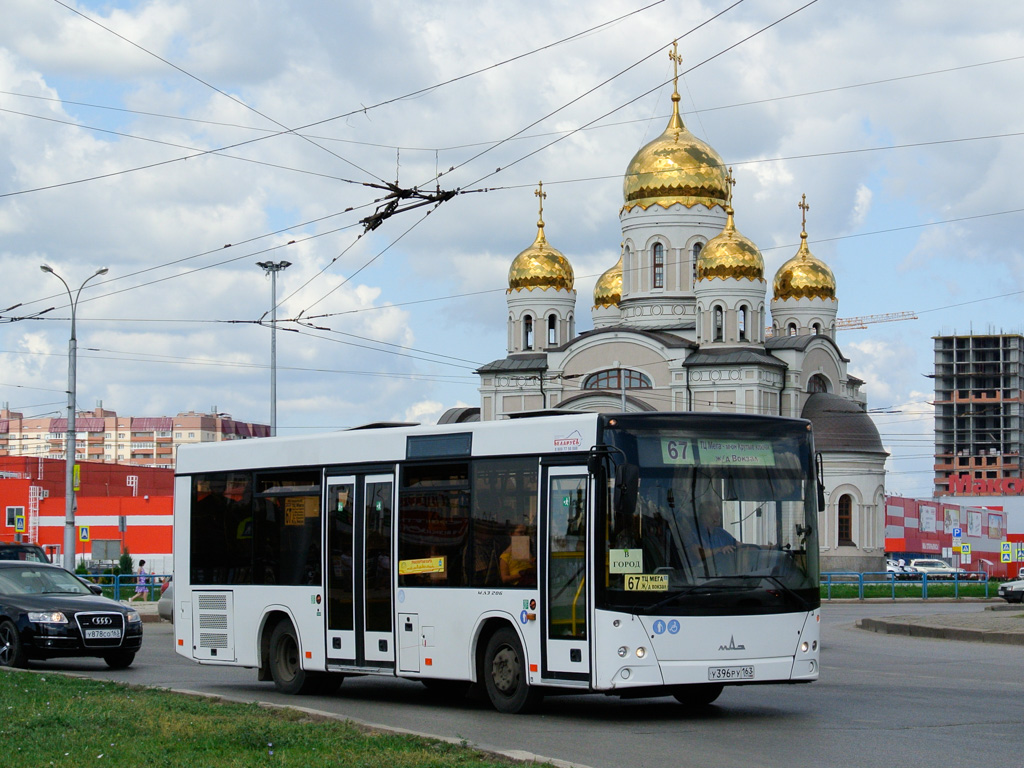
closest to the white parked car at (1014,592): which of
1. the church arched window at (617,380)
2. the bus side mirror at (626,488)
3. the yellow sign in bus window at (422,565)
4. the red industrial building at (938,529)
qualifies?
the church arched window at (617,380)

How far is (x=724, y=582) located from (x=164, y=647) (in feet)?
43.7

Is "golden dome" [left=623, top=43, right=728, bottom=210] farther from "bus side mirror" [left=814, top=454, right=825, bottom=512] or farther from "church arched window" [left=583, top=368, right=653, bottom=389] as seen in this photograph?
"bus side mirror" [left=814, top=454, right=825, bottom=512]

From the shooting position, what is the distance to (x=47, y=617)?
57.4 ft

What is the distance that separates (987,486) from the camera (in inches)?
5989

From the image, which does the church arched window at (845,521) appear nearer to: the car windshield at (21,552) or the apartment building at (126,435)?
the car windshield at (21,552)

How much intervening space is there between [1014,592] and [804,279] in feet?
115

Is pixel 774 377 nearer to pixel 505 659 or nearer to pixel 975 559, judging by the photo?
pixel 975 559

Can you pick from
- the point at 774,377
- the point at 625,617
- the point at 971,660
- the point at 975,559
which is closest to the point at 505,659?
the point at 625,617

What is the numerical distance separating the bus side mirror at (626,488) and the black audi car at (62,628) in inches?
325

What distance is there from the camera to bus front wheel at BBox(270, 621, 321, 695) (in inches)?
591

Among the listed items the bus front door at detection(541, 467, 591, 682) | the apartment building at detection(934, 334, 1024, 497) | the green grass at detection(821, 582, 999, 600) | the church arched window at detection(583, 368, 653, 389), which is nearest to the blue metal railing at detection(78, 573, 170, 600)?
the green grass at detection(821, 582, 999, 600)

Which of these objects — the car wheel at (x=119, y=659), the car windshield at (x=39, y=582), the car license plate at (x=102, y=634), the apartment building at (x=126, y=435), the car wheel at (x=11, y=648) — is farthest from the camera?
the apartment building at (x=126, y=435)

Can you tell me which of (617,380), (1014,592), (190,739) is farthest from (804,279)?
(190,739)

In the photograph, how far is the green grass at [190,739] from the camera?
8.90 m
